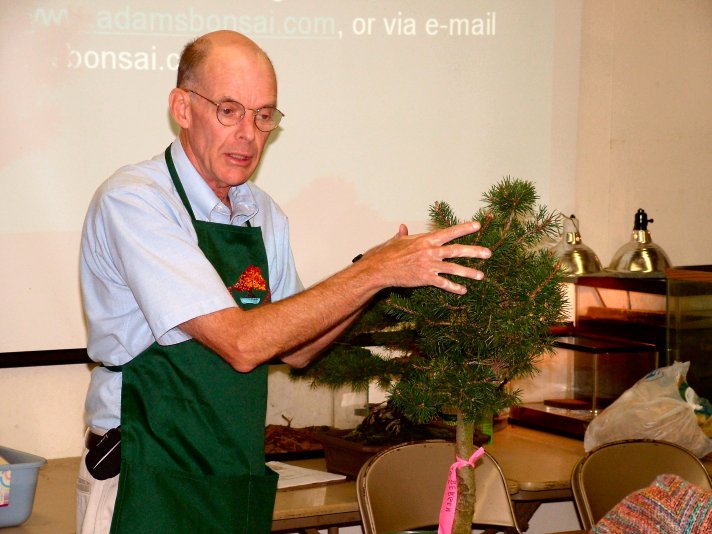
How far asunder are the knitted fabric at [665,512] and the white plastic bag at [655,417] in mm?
1141

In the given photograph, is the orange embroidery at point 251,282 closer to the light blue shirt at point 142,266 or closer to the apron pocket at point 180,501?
the light blue shirt at point 142,266

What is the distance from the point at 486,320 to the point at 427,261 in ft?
0.46

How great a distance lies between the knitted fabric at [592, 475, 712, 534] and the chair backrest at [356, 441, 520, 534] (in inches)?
31.1

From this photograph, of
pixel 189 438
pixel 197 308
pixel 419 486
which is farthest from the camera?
pixel 419 486

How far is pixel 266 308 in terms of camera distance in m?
1.66

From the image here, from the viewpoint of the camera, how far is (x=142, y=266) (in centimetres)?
168

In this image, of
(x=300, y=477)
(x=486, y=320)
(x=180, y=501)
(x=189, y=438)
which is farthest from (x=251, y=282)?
(x=300, y=477)

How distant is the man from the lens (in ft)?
5.42

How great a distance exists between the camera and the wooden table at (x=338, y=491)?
2381mm

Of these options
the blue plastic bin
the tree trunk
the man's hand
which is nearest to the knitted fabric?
the tree trunk

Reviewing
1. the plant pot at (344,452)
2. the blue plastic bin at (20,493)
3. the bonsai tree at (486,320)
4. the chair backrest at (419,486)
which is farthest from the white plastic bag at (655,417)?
the blue plastic bin at (20,493)

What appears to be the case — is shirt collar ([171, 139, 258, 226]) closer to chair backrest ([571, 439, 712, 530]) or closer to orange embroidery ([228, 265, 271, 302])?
orange embroidery ([228, 265, 271, 302])

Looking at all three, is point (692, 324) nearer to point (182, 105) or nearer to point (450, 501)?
point (450, 501)

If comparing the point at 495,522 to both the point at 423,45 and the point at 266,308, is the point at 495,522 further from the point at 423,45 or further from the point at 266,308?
the point at 423,45
